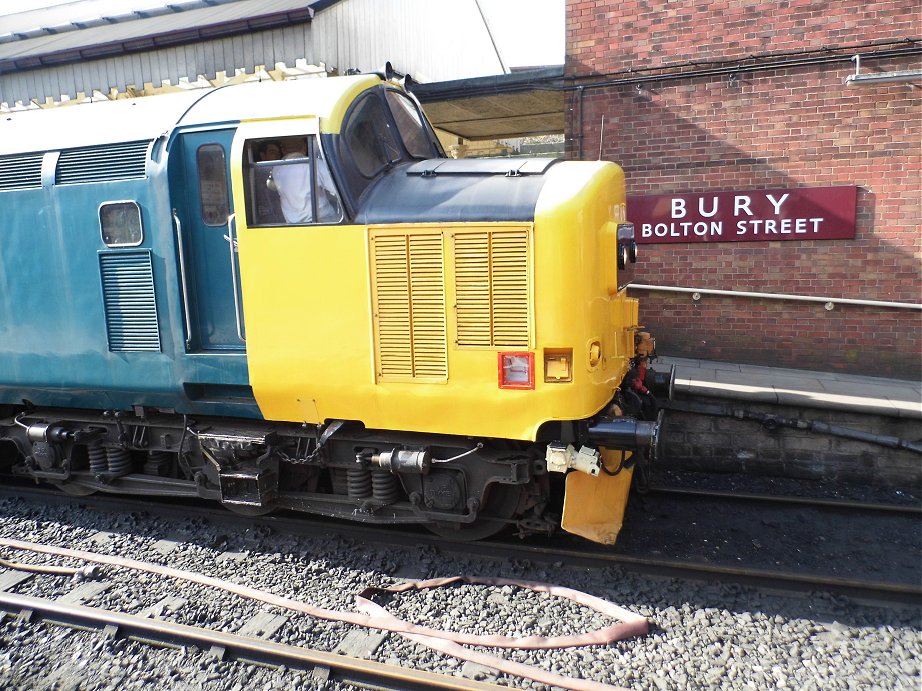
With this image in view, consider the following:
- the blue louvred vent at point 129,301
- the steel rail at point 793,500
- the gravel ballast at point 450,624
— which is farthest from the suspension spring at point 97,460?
the steel rail at point 793,500

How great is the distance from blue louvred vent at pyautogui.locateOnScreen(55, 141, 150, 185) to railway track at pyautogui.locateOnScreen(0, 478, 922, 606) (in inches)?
107

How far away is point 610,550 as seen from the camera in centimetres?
494

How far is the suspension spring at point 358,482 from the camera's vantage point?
189 inches

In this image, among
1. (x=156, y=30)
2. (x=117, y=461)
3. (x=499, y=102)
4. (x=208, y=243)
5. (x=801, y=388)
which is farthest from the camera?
(x=156, y=30)

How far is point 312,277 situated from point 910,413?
555 cm

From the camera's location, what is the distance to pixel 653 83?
8148mm

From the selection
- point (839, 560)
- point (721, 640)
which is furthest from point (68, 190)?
point (839, 560)

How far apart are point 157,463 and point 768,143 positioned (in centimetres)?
729

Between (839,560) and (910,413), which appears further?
(910,413)

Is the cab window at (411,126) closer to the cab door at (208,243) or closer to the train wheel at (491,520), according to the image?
the cab door at (208,243)

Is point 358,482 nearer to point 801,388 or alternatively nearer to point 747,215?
point 801,388

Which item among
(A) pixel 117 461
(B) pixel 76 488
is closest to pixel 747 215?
(A) pixel 117 461

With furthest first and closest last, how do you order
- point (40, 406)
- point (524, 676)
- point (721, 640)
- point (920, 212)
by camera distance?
1. point (920, 212)
2. point (40, 406)
3. point (721, 640)
4. point (524, 676)

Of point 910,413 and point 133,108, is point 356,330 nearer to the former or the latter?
point 133,108
